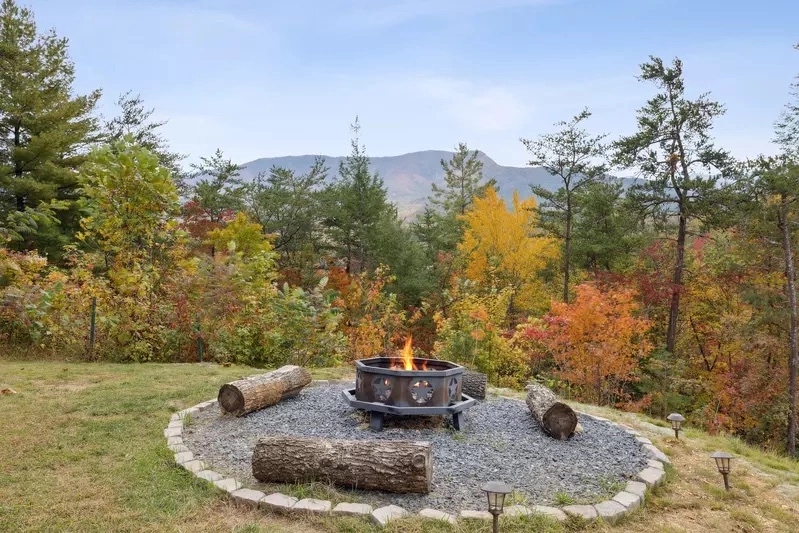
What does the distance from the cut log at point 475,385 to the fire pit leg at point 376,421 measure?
5.38 feet

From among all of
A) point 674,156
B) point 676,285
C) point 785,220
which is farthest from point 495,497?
point 674,156

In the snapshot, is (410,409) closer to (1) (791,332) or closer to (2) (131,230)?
(2) (131,230)

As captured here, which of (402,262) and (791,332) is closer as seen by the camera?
(791,332)

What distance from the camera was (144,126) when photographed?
70.8 feet

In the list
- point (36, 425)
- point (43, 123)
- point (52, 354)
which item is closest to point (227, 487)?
point (36, 425)

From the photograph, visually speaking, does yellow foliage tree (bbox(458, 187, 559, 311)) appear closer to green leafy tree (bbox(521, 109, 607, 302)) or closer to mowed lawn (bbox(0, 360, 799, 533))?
green leafy tree (bbox(521, 109, 607, 302))

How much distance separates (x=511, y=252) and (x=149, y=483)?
1881 centimetres

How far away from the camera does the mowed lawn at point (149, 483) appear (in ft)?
9.26

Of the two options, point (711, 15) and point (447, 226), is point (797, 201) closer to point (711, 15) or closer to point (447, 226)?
point (711, 15)

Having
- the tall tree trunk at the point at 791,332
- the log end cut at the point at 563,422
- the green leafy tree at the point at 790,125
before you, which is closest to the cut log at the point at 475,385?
the log end cut at the point at 563,422

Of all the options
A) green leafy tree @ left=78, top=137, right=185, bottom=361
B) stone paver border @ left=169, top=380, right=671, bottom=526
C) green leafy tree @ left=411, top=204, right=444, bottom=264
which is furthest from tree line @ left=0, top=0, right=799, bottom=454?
stone paver border @ left=169, top=380, right=671, bottom=526

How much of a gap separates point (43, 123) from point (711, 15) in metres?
17.1

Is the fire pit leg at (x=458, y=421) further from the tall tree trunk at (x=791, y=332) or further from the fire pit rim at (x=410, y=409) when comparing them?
the tall tree trunk at (x=791, y=332)

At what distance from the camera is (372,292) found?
16.3m
